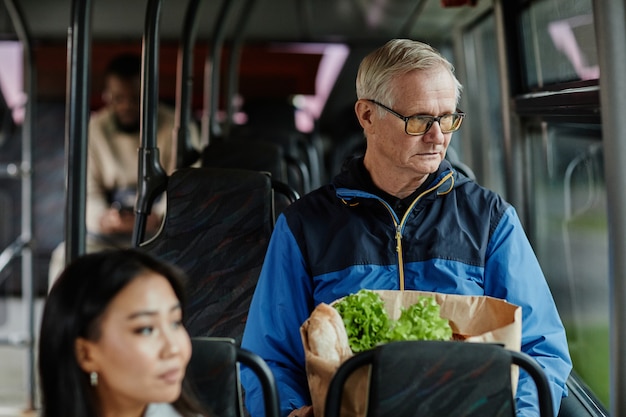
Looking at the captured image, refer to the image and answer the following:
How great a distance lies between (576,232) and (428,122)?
1662mm

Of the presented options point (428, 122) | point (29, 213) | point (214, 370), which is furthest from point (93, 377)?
point (29, 213)

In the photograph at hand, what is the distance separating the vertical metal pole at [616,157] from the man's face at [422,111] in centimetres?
Answer: 39

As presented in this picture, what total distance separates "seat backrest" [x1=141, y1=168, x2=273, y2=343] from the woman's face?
53.4 inches

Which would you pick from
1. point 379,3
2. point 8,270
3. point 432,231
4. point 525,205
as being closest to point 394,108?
point 432,231

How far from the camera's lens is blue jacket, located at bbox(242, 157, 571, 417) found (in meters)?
2.42

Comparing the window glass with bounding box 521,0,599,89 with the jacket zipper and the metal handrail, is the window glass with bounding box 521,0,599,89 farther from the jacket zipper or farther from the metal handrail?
the metal handrail

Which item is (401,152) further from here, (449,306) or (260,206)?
(260,206)

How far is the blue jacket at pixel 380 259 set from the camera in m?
2.42

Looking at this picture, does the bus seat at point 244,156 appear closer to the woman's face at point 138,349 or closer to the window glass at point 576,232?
the window glass at point 576,232

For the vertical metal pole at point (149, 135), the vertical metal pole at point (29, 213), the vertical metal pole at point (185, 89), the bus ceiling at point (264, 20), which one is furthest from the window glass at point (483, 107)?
the vertical metal pole at point (149, 135)

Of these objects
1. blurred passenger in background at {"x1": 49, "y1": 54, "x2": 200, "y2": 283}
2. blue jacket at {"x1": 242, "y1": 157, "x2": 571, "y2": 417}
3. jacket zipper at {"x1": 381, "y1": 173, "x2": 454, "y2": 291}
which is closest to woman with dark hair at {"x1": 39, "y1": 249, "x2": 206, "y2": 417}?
blue jacket at {"x1": 242, "y1": 157, "x2": 571, "y2": 417}

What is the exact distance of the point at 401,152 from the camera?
2.49 metres

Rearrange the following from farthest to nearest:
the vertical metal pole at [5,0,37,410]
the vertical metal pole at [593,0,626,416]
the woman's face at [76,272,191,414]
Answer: the vertical metal pole at [5,0,37,410], the vertical metal pole at [593,0,626,416], the woman's face at [76,272,191,414]

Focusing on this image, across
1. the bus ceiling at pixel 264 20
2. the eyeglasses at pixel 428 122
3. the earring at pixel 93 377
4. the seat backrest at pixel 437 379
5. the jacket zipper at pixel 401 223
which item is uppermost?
the bus ceiling at pixel 264 20
